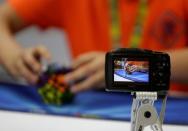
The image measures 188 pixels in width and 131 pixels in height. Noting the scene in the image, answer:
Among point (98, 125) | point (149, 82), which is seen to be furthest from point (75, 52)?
point (149, 82)

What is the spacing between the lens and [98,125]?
153cm

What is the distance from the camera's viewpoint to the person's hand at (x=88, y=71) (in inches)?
58.7

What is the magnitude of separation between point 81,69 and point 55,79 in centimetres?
11

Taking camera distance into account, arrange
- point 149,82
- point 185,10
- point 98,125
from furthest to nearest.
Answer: point 98,125, point 185,10, point 149,82

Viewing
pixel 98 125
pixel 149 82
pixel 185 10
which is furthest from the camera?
pixel 98 125

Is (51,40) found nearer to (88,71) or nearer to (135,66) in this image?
(88,71)

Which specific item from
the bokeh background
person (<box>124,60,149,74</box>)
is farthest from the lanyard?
person (<box>124,60,149,74</box>)

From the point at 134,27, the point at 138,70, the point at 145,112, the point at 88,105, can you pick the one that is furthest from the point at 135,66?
the point at 88,105

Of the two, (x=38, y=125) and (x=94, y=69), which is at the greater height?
(x=94, y=69)

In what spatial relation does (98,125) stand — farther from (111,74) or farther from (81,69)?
(111,74)

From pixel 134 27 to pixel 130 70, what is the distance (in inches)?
17.0

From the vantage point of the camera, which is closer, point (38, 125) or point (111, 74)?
point (111, 74)

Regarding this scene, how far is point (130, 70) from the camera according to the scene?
3.46ft

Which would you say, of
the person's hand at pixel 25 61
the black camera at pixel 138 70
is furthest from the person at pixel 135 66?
the person's hand at pixel 25 61
